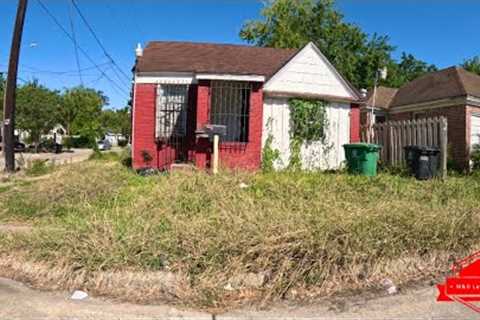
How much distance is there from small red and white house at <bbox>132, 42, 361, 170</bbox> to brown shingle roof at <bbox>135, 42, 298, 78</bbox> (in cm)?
3

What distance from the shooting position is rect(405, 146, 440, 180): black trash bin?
953 cm

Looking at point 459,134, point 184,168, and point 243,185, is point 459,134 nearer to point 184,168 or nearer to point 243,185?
point 243,185

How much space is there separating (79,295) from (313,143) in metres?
9.45

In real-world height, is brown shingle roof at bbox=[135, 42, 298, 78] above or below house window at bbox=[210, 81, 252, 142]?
above

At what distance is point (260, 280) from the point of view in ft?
12.6

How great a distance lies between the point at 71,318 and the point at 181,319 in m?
0.94

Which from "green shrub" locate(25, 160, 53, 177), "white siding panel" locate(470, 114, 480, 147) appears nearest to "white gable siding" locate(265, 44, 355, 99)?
"white siding panel" locate(470, 114, 480, 147)

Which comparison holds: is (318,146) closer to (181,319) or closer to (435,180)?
(435,180)

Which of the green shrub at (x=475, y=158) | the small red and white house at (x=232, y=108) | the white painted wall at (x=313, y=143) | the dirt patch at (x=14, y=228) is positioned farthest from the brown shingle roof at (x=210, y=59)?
the green shrub at (x=475, y=158)

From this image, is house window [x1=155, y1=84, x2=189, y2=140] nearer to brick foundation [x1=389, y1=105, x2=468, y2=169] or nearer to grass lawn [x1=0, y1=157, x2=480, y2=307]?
grass lawn [x1=0, y1=157, x2=480, y2=307]

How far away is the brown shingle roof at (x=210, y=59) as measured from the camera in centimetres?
1146

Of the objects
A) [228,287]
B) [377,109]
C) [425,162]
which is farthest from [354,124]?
[228,287]

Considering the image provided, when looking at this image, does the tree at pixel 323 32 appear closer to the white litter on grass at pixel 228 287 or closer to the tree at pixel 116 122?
the white litter on grass at pixel 228 287

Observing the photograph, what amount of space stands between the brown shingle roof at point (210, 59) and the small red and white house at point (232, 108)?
0.11ft
